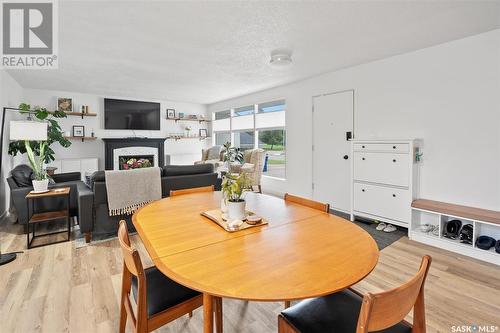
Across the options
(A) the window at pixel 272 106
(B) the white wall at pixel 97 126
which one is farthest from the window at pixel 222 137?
(A) the window at pixel 272 106

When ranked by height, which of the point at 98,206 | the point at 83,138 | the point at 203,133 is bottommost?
the point at 98,206

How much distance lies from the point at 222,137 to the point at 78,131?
12.3ft

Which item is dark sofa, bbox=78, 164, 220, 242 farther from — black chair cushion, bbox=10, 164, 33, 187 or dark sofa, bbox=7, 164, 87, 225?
black chair cushion, bbox=10, 164, 33, 187

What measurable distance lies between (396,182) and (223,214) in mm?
2699

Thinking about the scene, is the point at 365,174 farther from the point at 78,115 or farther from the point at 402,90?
the point at 78,115

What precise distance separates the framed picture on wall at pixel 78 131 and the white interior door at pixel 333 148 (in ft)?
18.0

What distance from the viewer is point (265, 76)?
4656 millimetres

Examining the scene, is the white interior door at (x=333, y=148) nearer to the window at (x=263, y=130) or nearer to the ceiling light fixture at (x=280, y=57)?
the window at (x=263, y=130)

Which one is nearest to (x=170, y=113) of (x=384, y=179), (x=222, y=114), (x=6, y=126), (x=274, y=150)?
(x=222, y=114)

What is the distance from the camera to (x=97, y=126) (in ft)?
21.2

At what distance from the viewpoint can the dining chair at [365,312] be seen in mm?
766

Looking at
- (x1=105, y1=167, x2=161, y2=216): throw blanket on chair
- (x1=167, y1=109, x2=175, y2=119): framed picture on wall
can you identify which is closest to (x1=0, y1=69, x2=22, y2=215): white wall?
(x1=105, y1=167, x2=161, y2=216): throw blanket on chair

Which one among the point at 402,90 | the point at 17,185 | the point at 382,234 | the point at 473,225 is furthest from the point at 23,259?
the point at 402,90

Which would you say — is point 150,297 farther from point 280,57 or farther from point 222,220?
point 280,57
